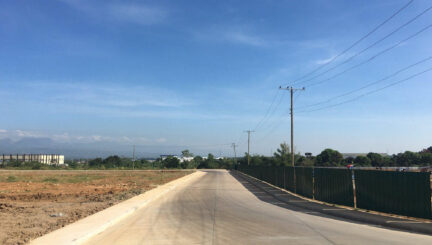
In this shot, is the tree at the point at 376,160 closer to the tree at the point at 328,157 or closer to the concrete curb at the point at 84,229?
the tree at the point at 328,157

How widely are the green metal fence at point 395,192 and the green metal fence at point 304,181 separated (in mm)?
4988

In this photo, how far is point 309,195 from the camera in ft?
63.3

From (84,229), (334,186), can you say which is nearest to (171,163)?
(334,186)

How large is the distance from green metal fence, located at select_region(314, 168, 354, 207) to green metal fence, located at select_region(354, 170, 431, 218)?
0.60 metres

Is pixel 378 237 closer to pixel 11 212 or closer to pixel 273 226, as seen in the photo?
pixel 273 226

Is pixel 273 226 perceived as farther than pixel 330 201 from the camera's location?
No

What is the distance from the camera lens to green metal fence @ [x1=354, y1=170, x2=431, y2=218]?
36.7 feet

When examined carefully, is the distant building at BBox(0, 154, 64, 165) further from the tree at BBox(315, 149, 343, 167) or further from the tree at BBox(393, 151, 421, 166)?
the tree at BBox(393, 151, 421, 166)

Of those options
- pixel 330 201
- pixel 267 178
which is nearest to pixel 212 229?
pixel 330 201

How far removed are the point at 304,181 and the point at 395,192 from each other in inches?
331

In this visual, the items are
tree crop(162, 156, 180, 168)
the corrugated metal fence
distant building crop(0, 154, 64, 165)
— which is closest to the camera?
the corrugated metal fence

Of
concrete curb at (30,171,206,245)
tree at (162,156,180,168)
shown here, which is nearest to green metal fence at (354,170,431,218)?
concrete curb at (30,171,206,245)

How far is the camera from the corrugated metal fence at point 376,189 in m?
11.3

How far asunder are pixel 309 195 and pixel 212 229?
35.6 ft
